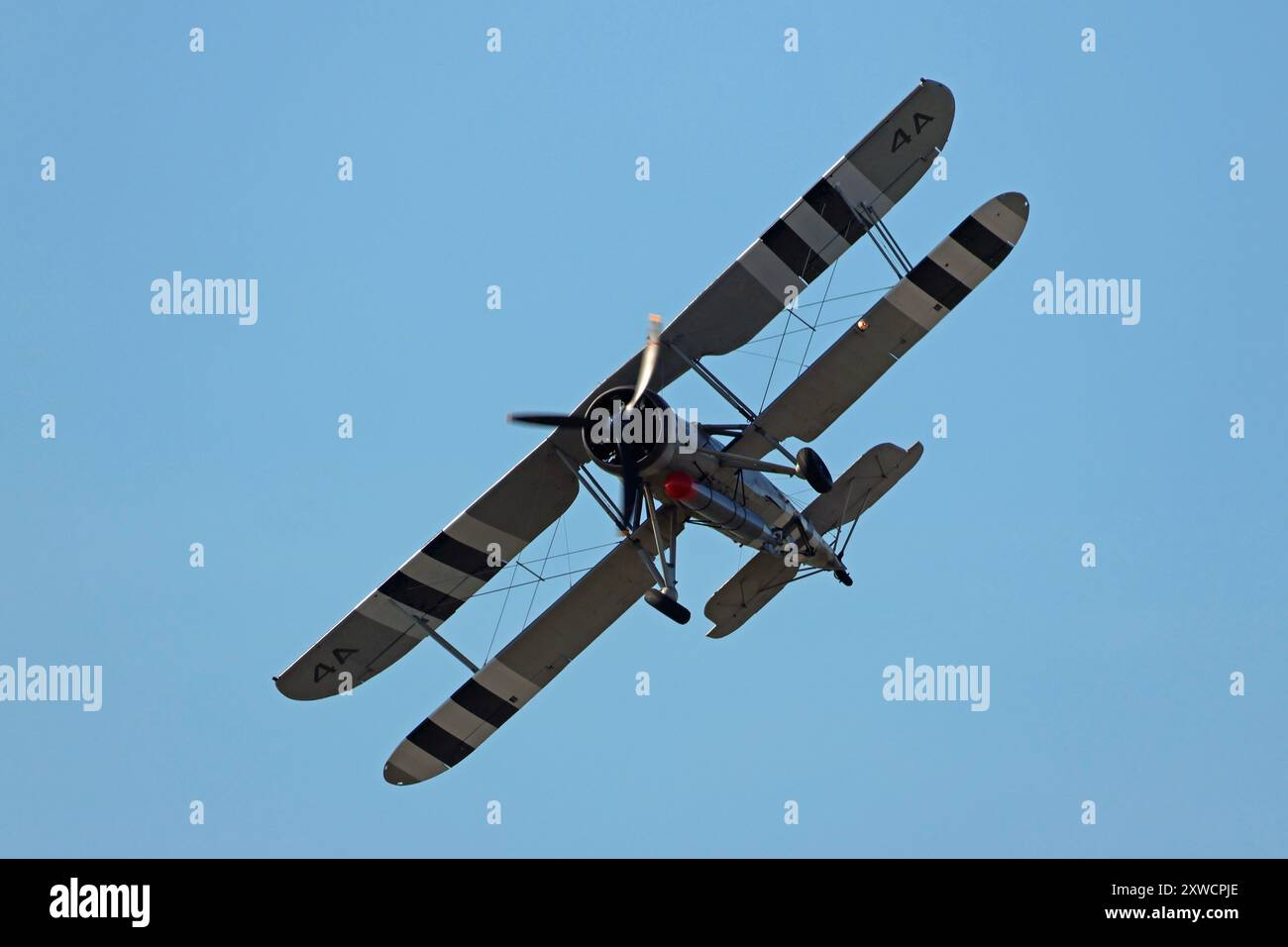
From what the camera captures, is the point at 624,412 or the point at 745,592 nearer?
the point at 624,412

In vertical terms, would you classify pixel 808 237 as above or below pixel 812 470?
above

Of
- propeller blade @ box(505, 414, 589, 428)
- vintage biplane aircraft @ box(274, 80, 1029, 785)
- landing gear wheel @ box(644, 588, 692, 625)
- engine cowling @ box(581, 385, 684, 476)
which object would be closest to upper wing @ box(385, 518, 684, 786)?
vintage biplane aircraft @ box(274, 80, 1029, 785)

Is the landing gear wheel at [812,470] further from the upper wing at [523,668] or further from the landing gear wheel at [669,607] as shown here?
the upper wing at [523,668]

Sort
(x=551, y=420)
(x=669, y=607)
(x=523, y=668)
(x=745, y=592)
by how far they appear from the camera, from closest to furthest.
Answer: (x=551, y=420) → (x=669, y=607) → (x=745, y=592) → (x=523, y=668)

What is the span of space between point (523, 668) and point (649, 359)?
4956 mm

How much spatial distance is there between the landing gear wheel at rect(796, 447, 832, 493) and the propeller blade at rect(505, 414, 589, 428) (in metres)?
2.37

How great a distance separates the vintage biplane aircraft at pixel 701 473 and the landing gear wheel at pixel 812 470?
2 centimetres

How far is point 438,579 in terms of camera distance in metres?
28.0

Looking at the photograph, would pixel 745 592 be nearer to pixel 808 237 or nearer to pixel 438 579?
pixel 438 579

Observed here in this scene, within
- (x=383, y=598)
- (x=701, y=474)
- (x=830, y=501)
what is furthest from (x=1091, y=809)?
(x=383, y=598)

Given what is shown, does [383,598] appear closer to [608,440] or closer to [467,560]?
[467,560]

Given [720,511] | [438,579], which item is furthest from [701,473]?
[438,579]

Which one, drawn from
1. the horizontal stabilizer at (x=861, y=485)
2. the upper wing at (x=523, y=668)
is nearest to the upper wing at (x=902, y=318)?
the horizontal stabilizer at (x=861, y=485)
